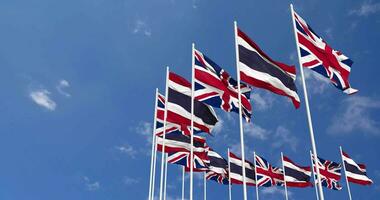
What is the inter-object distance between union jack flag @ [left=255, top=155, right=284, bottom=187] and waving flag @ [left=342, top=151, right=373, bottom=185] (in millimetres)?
5362

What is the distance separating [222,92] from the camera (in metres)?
17.8

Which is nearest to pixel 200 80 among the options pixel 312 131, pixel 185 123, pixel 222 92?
pixel 222 92

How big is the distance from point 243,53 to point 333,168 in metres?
21.4

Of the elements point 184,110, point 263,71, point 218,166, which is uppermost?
point 218,166

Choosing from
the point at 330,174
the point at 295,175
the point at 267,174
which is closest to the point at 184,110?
the point at 267,174

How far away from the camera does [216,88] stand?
17891 mm

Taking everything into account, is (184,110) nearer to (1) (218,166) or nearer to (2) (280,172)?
(1) (218,166)

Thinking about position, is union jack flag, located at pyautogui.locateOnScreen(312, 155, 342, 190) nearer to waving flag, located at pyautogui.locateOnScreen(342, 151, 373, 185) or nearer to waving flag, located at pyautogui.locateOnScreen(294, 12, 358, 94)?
waving flag, located at pyautogui.locateOnScreen(342, 151, 373, 185)

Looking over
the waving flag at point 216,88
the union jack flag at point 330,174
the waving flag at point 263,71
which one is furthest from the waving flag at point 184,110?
the union jack flag at point 330,174

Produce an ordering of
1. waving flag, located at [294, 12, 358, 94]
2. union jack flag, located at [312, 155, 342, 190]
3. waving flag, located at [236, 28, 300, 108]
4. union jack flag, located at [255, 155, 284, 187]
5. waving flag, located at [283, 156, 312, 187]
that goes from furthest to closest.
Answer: waving flag, located at [283, 156, 312, 187] < union jack flag, located at [312, 155, 342, 190] < union jack flag, located at [255, 155, 284, 187] < waving flag, located at [294, 12, 358, 94] < waving flag, located at [236, 28, 300, 108]

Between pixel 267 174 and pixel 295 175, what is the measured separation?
2554 millimetres

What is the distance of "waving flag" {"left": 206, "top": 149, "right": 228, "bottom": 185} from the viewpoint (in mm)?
29150

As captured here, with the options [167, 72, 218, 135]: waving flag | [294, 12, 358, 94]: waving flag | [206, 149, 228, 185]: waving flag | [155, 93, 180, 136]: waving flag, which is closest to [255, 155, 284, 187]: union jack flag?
[206, 149, 228, 185]: waving flag

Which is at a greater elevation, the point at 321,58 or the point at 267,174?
the point at 267,174
